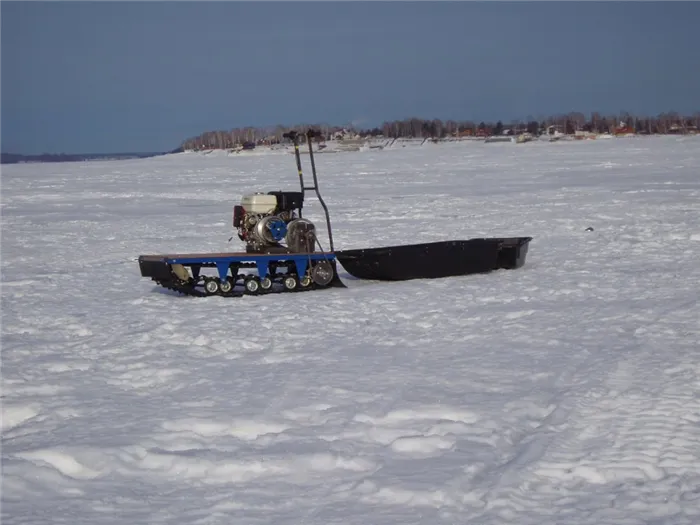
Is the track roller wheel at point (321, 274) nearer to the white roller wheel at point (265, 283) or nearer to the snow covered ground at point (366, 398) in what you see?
the snow covered ground at point (366, 398)

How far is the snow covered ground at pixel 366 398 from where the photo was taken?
3.52 m

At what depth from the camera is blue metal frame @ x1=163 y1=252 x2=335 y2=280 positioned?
8.39 m

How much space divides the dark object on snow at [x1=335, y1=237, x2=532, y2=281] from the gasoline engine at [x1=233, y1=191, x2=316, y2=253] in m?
0.41

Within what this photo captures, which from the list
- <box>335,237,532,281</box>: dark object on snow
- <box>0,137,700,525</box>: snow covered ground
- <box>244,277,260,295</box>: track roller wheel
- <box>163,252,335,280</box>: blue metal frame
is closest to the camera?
<box>0,137,700,525</box>: snow covered ground

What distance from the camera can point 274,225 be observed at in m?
8.62

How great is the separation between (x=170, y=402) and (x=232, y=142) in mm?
119624

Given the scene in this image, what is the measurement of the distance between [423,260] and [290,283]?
55.4 inches

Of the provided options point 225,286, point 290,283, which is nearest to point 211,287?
point 225,286

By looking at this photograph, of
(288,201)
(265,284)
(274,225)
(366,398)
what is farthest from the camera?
(288,201)

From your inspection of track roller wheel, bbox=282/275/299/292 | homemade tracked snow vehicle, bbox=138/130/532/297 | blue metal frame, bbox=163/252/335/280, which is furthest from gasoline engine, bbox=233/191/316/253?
track roller wheel, bbox=282/275/299/292

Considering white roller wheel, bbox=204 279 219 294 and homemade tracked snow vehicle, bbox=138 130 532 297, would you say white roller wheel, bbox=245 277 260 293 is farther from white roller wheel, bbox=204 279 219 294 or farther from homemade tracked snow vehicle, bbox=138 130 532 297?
white roller wheel, bbox=204 279 219 294

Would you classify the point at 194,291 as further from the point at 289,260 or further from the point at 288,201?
the point at 288,201

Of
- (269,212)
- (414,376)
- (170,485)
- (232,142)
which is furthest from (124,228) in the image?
(232,142)

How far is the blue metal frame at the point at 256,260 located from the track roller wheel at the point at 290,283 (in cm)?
9
